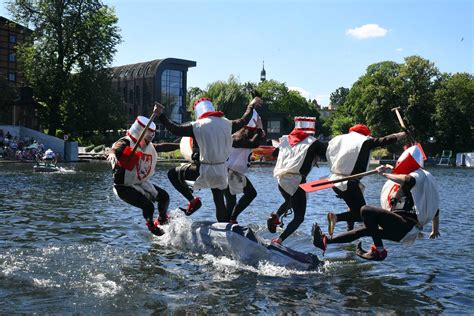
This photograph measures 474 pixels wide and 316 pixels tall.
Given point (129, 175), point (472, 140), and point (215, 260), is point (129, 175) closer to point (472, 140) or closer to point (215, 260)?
point (215, 260)

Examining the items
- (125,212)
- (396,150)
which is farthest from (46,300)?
(396,150)

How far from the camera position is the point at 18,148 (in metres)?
48.2

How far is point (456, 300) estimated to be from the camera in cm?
756

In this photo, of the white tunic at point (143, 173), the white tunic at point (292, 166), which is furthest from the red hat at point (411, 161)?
the white tunic at point (143, 173)

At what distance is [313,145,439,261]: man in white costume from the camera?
809 cm

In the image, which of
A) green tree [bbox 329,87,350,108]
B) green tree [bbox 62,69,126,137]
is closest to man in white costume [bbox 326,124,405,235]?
green tree [bbox 62,69,126,137]

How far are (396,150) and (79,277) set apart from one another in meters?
71.2

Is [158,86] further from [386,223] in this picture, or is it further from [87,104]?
[386,223]

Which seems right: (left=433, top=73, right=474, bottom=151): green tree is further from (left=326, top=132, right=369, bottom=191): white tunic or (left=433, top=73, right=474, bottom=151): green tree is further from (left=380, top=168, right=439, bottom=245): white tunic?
(left=380, top=168, right=439, bottom=245): white tunic

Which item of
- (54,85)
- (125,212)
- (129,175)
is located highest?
(54,85)

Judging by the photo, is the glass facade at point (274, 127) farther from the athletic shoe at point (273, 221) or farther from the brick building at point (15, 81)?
the athletic shoe at point (273, 221)

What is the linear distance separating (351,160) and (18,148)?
44313mm

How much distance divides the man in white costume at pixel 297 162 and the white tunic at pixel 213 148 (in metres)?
1.02

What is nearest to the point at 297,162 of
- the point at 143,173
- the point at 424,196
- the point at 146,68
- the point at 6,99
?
the point at 424,196
